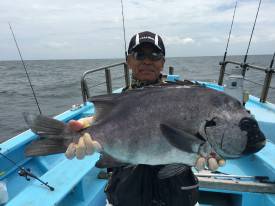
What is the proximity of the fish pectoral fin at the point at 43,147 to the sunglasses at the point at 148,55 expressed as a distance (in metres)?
1.09

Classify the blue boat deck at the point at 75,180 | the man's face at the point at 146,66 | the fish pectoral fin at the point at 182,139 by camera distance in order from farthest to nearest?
the blue boat deck at the point at 75,180, the man's face at the point at 146,66, the fish pectoral fin at the point at 182,139

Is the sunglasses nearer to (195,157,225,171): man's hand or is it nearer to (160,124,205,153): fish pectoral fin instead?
(160,124,205,153): fish pectoral fin

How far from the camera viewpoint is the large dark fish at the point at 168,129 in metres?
2.11

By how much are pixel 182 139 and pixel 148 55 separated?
1027 mm

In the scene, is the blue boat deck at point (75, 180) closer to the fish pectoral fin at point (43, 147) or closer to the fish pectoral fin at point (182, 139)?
Answer: the fish pectoral fin at point (43, 147)

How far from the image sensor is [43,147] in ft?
7.16

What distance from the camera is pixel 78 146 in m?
2.27

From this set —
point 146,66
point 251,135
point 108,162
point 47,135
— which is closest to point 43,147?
point 47,135

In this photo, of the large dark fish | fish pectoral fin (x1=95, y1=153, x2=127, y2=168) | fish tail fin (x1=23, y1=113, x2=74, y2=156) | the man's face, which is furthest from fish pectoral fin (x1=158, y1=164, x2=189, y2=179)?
the man's face

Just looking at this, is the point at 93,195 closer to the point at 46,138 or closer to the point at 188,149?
the point at 46,138

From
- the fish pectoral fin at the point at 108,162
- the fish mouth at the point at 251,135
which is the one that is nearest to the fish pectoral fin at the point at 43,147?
the fish pectoral fin at the point at 108,162

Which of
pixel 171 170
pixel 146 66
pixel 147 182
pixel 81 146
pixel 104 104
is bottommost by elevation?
pixel 147 182

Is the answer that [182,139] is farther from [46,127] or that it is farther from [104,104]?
[46,127]

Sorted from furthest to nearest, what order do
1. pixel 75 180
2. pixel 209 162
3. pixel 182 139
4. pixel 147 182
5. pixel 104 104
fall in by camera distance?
pixel 75 180
pixel 147 182
pixel 104 104
pixel 209 162
pixel 182 139
